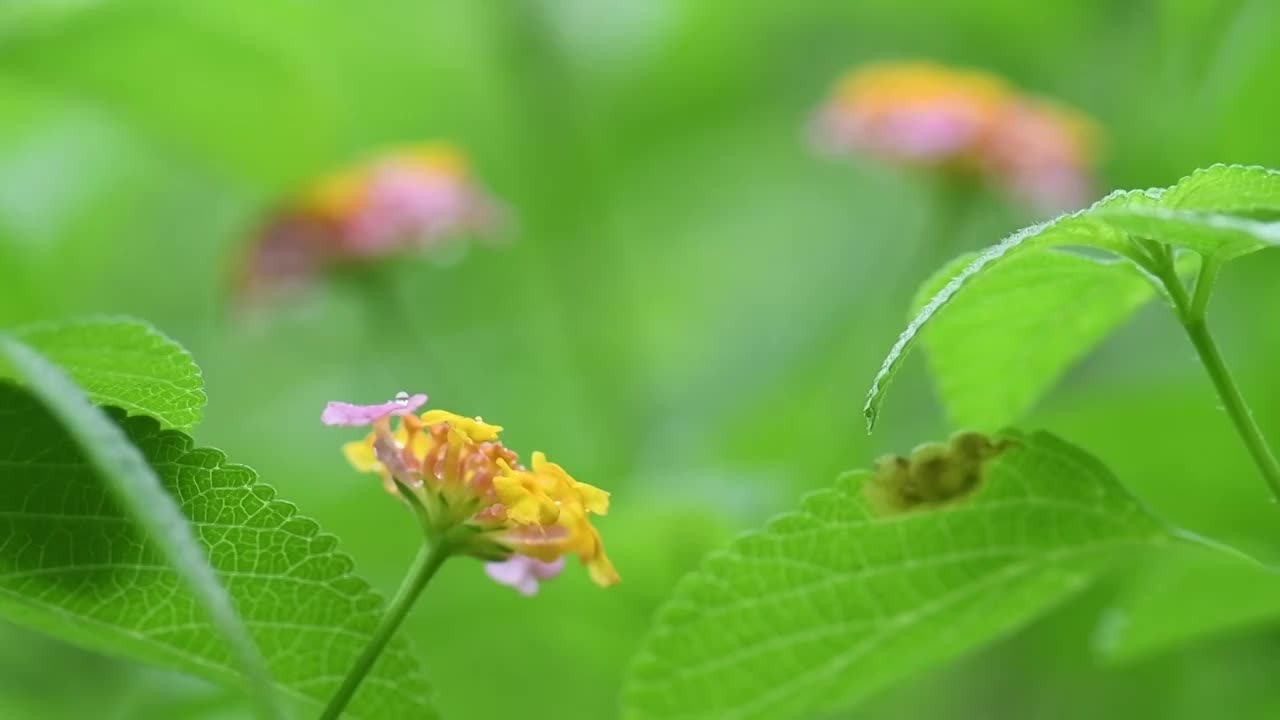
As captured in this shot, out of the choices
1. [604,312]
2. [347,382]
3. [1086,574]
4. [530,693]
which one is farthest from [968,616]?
[347,382]

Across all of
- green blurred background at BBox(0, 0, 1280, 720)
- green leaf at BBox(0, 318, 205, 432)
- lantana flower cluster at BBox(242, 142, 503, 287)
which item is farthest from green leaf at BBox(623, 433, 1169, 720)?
lantana flower cluster at BBox(242, 142, 503, 287)

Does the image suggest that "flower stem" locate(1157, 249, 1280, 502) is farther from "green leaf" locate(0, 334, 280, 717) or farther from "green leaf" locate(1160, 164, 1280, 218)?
"green leaf" locate(0, 334, 280, 717)

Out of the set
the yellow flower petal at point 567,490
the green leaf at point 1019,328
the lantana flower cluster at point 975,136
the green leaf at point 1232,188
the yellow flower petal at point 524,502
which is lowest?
the yellow flower petal at point 524,502

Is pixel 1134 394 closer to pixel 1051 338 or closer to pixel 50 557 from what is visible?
pixel 1051 338

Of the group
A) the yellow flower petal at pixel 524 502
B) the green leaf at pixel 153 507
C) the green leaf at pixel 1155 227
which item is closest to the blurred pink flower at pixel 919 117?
the green leaf at pixel 1155 227

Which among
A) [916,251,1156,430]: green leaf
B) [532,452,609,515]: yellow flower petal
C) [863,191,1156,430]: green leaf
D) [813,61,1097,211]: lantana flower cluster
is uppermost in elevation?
[813,61,1097,211]: lantana flower cluster

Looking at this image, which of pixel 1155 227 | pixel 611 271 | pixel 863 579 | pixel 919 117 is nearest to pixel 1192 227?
pixel 1155 227

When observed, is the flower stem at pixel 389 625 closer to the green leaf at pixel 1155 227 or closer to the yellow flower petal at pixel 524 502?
the yellow flower petal at pixel 524 502
